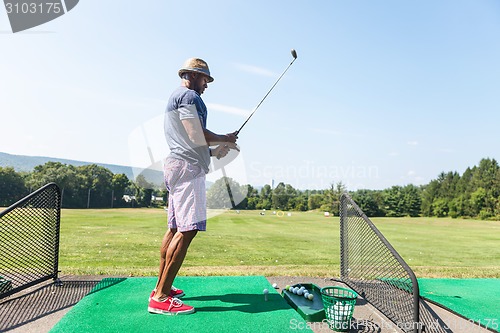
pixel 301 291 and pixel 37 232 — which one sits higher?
pixel 37 232

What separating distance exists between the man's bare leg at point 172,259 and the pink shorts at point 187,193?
97mm

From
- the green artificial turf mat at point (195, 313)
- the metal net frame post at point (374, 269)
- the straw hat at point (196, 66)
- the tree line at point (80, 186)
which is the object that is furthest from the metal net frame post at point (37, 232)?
the tree line at point (80, 186)

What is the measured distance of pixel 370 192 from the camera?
6269 centimetres

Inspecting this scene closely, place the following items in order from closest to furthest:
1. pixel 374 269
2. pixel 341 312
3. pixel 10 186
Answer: pixel 341 312
pixel 374 269
pixel 10 186

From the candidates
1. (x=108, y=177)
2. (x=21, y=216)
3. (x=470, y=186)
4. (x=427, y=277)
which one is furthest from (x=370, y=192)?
(x=21, y=216)

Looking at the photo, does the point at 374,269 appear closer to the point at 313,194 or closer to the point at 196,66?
the point at 196,66

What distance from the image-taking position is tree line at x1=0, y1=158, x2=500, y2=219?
58438 millimetres

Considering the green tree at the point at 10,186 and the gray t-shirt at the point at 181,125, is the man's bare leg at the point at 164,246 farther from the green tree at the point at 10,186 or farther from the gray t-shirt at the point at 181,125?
the green tree at the point at 10,186

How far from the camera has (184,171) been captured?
3732 mm

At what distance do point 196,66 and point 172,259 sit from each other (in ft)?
6.83

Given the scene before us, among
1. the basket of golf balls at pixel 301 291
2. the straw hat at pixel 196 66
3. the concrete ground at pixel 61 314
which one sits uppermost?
the straw hat at pixel 196 66

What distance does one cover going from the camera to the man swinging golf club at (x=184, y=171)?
12.0ft

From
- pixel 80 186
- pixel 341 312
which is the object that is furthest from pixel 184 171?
pixel 80 186

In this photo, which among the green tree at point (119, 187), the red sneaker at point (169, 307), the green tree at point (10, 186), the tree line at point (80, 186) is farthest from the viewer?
the green tree at point (119, 187)
